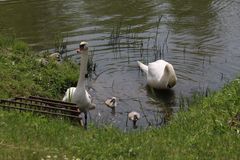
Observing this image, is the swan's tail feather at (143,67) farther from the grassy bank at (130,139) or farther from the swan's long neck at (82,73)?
the grassy bank at (130,139)

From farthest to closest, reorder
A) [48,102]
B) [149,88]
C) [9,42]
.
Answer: [9,42], [149,88], [48,102]

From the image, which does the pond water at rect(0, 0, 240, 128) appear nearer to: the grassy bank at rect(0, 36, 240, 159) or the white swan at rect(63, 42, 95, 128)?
the white swan at rect(63, 42, 95, 128)

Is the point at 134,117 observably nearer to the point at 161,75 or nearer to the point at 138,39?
the point at 161,75

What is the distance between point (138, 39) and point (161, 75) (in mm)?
4198

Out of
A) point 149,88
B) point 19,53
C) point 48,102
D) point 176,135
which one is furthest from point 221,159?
point 19,53

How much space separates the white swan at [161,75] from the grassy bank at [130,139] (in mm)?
4123

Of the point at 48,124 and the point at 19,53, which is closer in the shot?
the point at 48,124

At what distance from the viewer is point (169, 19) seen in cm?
2184

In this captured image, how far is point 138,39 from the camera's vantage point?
1928cm

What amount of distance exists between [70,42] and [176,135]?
10554 mm

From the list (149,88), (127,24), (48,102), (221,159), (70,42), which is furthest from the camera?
(127,24)

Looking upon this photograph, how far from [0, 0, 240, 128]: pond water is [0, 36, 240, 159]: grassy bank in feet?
7.70

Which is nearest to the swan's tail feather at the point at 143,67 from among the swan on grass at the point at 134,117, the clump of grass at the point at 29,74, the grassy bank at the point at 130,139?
the clump of grass at the point at 29,74

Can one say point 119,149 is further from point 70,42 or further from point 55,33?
point 55,33
